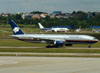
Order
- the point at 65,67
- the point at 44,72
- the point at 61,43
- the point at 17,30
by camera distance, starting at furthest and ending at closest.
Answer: the point at 17,30, the point at 61,43, the point at 65,67, the point at 44,72

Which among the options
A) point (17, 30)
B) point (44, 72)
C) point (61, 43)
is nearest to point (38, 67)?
point (44, 72)

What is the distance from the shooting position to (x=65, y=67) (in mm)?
37281

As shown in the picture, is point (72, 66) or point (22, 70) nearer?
point (22, 70)

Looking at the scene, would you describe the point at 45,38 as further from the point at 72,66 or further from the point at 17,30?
the point at 72,66

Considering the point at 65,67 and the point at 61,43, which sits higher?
the point at 65,67

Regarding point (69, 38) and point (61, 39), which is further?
point (61, 39)

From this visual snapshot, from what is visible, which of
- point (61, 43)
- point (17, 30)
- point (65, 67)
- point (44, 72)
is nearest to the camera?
point (44, 72)

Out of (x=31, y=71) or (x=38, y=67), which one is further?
(x=38, y=67)

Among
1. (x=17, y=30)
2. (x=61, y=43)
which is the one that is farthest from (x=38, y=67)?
(x=17, y=30)

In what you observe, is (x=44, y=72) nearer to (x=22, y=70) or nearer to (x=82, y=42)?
(x=22, y=70)

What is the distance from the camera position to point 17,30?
8519cm

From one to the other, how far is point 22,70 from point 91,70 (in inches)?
265

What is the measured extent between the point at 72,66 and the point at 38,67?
12.0 ft

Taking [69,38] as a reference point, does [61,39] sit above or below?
below
